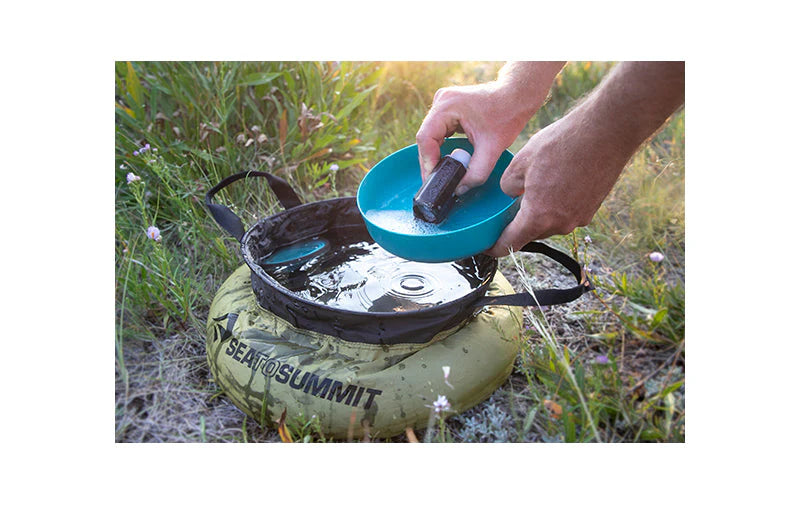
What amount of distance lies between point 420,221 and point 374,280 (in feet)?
1.23

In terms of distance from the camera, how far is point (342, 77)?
2.40m

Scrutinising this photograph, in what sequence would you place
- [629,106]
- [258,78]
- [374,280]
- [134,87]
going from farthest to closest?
[258,78] < [134,87] < [374,280] < [629,106]

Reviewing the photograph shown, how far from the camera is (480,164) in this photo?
1579 millimetres

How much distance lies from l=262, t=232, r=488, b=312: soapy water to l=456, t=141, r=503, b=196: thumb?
346mm

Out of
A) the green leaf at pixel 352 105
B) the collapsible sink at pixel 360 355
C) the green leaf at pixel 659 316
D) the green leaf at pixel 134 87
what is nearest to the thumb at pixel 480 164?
the collapsible sink at pixel 360 355

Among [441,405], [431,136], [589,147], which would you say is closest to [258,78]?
[431,136]

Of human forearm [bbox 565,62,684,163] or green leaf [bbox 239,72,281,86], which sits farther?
green leaf [bbox 239,72,281,86]

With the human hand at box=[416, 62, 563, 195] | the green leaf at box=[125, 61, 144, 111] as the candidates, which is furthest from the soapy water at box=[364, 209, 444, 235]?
the green leaf at box=[125, 61, 144, 111]

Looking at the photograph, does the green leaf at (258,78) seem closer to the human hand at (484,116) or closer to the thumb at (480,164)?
the human hand at (484,116)

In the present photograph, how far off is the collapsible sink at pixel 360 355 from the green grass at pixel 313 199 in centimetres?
7

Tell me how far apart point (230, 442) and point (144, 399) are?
288mm

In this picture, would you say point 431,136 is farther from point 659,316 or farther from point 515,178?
point 659,316

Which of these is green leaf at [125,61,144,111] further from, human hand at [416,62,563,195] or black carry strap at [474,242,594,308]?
black carry strap at [474,242,594,308]

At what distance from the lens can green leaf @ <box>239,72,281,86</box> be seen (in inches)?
85.0
